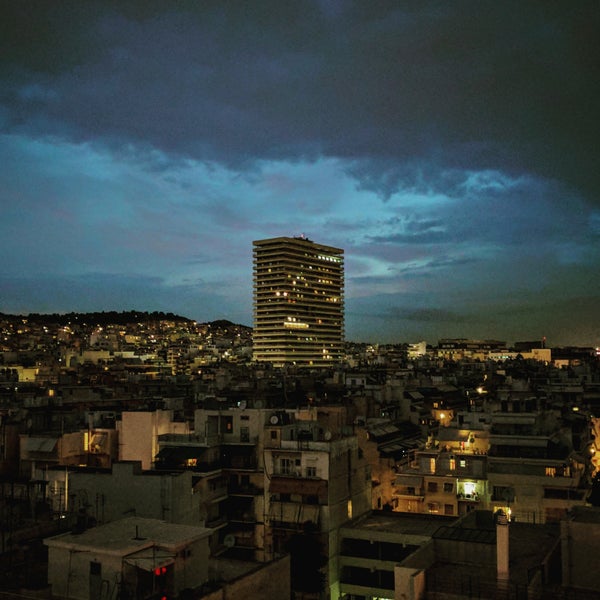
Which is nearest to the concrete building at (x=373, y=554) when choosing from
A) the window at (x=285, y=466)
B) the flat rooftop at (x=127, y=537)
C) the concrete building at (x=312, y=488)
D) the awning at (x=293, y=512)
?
the concrete building at (x=312, y=488)

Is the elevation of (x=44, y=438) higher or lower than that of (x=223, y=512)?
higher

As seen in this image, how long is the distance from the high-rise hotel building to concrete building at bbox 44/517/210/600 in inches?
6057

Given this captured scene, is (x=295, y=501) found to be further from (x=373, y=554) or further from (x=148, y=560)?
(x=148, y=560)

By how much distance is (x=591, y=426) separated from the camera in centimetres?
4769

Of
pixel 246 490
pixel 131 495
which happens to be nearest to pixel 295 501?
pixel 246 490

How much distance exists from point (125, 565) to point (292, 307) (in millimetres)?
161370

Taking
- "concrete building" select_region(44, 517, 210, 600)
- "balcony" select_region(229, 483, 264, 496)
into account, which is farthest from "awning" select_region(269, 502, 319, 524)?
"concrete building" select_region(44, 517, 210, 600)

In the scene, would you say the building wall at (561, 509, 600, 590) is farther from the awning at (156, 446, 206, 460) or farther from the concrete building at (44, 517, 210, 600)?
the awning at (156, 446, 206, 460)

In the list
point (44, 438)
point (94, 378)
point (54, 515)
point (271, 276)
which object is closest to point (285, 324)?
point (271, 276)

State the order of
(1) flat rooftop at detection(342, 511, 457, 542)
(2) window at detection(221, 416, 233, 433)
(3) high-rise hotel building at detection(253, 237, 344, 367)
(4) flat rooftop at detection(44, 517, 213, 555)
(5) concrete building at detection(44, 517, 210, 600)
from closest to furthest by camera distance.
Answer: (5) concrete building at detection(44, 517, 210, 600) < (4) flat rooftop at detection(44, 517, 213, 555) < (1) flat rooftop at detection(342, 511, 457, 542) < (2) window at detection(221, 416, 233, 433) < (3) high-rise hotel building at detection(253, 237, 344, 367)

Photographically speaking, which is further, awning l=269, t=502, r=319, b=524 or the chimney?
awning l=269, t=502, r=319, b=524

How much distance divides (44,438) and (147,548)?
20557mm

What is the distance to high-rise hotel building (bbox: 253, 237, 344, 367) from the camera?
17262 centimetres

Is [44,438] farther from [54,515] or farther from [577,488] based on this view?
[577,488]
